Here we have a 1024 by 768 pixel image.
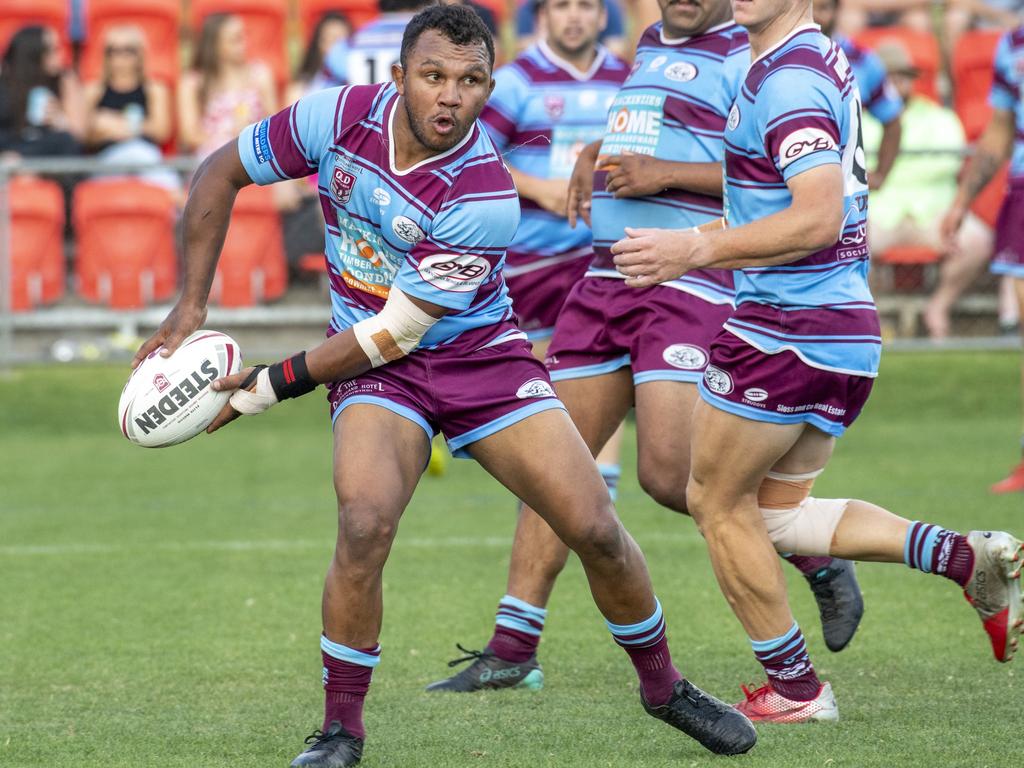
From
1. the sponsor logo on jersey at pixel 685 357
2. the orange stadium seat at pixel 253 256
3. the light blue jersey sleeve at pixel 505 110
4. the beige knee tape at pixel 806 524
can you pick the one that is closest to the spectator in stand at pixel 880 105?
the light blue jersey sleeve at pixel 505 110

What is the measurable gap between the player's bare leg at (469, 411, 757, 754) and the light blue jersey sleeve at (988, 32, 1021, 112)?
6.04m

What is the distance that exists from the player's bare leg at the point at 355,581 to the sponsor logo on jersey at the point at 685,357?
1.44 metres

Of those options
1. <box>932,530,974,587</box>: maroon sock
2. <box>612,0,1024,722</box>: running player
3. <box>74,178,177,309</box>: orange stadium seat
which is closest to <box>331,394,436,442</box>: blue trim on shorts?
<box>612,0,1024,722</box>: running player

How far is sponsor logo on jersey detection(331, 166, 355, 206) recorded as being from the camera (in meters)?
4.66

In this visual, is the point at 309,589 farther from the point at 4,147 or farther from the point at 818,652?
the point at 4,147

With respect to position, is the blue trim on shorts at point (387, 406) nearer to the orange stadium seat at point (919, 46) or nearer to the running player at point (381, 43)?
the running player at point (381, 43)

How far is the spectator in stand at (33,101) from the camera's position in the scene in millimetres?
13570

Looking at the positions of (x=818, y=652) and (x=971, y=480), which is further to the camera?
(x=971, y=480)

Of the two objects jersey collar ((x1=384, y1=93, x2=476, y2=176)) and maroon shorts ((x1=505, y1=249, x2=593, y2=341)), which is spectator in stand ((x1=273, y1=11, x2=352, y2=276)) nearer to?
maroon shorts ((x1=505, y1=249, x2=593, y2=341))

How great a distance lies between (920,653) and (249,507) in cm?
479

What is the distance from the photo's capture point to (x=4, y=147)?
44.8 feet

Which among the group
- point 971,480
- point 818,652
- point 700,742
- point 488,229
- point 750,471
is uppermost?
point 488,229

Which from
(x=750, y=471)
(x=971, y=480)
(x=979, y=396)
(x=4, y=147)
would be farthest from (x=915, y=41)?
(x=750, y=471)

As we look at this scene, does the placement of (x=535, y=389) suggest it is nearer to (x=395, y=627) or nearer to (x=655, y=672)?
(x=655, y=672)
